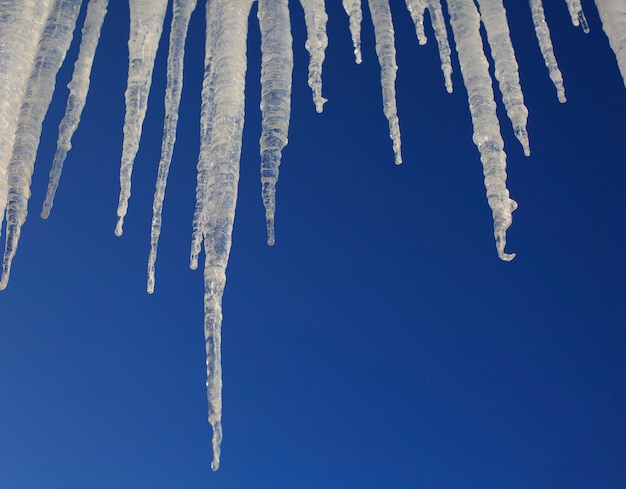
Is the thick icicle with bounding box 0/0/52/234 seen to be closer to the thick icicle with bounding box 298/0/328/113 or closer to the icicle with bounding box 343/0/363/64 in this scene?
the thick icicle with bounding box 298/0/328/113

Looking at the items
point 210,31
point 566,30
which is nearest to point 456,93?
point 566,30

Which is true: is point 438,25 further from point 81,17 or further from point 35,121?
point 81,17

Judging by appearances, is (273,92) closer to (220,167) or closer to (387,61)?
(220,167)

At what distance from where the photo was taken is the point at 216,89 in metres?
1.42

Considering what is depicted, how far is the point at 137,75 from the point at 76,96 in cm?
17

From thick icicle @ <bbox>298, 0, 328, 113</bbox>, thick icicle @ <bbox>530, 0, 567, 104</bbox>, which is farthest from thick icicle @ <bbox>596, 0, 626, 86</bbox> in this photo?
thick icicle @ <bbox>298, 0, 328, 113</bbox>

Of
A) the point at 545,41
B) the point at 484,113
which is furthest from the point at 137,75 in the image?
the point at 545,41

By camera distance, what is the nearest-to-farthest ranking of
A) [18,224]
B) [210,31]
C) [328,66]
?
[18,224], [210,31], [328,66]

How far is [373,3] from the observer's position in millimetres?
1609

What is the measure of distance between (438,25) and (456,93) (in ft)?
3.86

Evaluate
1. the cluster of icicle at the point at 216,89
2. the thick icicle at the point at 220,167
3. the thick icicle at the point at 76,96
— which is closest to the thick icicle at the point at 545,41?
the cluster of icicle at the point at 216,89

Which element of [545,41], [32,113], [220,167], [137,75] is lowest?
[220,167]

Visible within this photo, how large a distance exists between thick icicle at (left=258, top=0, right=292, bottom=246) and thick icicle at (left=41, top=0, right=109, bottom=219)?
42 centimetres

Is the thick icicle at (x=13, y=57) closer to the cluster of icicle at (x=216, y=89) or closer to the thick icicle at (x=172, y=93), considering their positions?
the cluster of icicle at (x=216, y=89)
